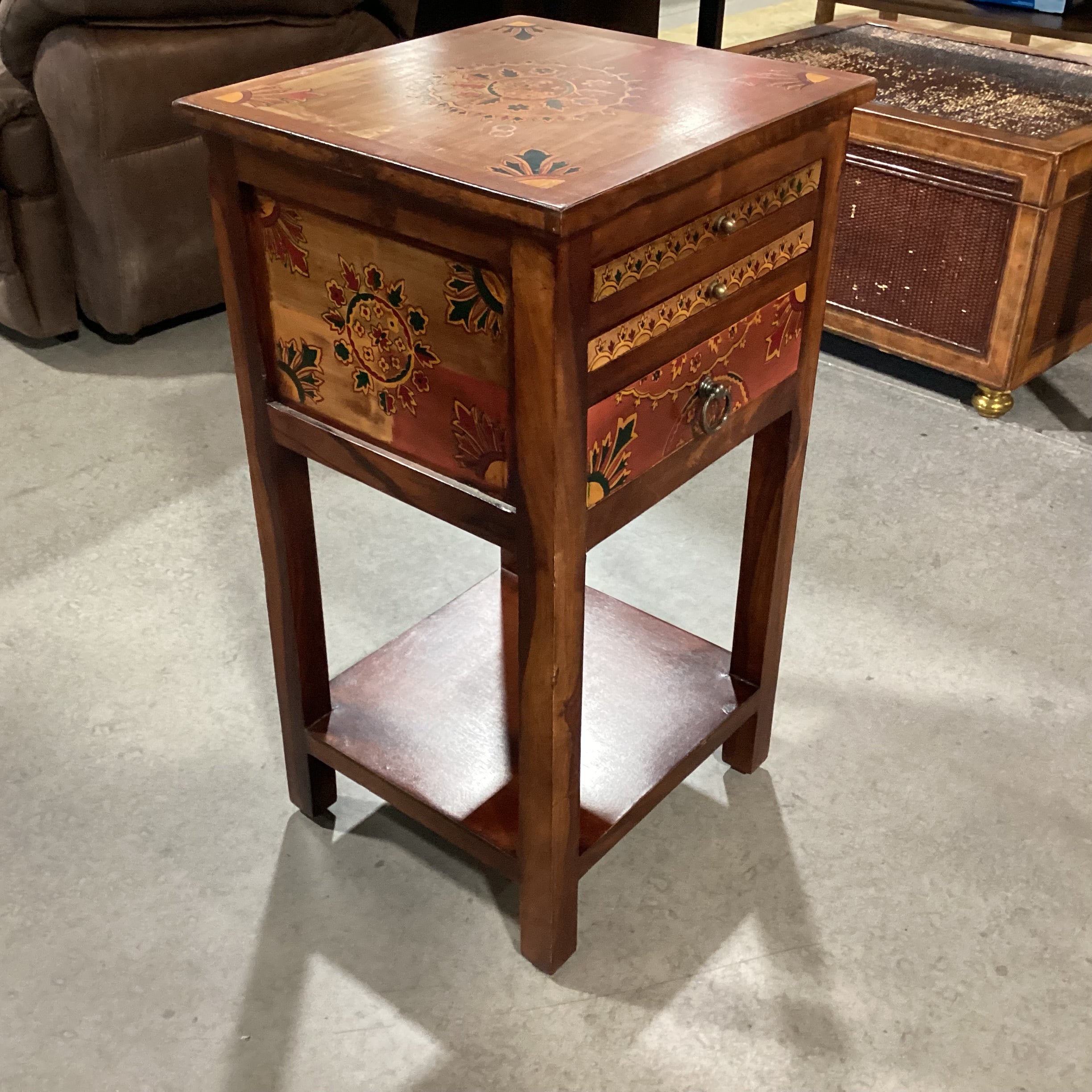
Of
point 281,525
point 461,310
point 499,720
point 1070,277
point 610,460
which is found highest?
point 461,310

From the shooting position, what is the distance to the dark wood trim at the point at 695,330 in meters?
0.81

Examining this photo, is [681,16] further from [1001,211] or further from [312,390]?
[312,390]

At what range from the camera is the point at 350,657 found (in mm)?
1456

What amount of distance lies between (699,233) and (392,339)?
0.23 meters

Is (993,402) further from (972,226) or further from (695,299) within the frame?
(695,299)

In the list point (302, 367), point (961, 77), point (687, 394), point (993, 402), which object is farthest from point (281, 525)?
point (961, 77)

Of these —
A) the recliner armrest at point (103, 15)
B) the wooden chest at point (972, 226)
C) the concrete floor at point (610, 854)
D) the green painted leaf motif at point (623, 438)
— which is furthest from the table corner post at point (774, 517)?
the recliner armrest at point (103, 15)

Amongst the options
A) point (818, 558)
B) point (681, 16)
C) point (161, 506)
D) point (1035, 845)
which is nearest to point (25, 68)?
point (161, 506)

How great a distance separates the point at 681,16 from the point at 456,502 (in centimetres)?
386

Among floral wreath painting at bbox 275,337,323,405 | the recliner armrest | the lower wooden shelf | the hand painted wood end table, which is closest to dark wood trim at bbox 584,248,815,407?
the hand painted wood end table

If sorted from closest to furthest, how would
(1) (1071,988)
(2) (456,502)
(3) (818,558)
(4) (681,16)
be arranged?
(2) (456,502)
(1) (1071,988)
(3) (818,558)
(4) (681,16)

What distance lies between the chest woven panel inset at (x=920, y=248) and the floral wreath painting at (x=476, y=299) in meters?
1.24

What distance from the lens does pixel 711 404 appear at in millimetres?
920

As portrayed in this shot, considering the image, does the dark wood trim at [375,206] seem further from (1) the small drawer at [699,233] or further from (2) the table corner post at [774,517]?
(2) the table corner post at [774,517]
